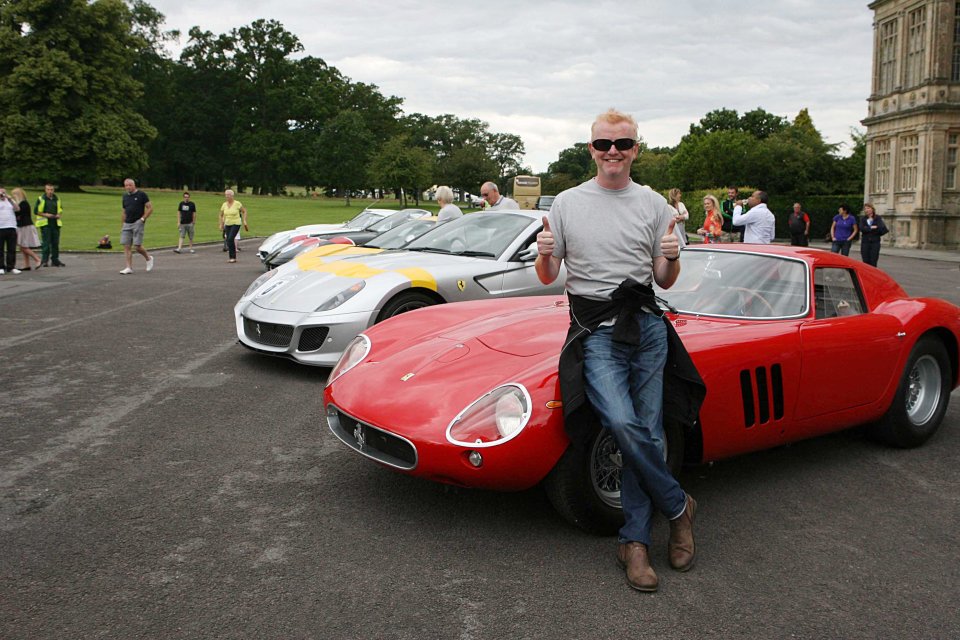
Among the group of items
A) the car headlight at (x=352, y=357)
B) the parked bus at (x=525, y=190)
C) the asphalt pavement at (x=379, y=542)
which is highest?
the parked bus at (x=525, y=190)

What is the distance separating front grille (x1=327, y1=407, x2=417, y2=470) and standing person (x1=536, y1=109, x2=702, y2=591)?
0.77 metres

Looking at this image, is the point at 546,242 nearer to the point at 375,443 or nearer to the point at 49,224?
the point at 375,443

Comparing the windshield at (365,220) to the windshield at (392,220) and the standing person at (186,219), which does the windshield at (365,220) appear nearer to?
the windshield at (392,220)

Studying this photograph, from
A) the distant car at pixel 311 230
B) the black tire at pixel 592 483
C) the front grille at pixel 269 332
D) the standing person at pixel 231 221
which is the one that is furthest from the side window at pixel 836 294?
the standing person at pixel 231 221

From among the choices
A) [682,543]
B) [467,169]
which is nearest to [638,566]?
[682,543]

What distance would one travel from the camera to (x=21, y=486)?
4.23m

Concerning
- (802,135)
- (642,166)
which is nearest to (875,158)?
(802,135)

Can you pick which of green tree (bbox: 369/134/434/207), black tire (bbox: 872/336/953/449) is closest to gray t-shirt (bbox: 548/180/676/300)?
black tire (bbox: 872/336/953/449)

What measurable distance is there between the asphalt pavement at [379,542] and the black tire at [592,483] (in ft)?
0.38

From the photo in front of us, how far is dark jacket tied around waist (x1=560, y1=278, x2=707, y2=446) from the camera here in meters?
3.34

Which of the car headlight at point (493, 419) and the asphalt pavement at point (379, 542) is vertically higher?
the car headlight at point (493, 419)

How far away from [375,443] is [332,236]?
12.7 m

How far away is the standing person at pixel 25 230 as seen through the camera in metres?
16.9

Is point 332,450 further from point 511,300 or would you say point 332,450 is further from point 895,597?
point 895,597
